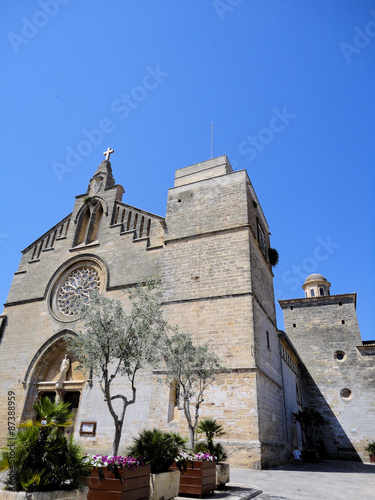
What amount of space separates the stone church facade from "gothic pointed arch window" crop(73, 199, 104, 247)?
0.21 ft

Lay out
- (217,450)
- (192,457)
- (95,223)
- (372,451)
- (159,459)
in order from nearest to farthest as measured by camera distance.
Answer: (159,459), (192,457), (217,450), (95,223), (372,451)

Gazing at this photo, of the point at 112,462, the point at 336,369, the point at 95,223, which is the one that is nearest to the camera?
the point at 112,462

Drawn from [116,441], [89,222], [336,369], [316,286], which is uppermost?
[316,286]

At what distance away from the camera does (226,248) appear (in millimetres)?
14250

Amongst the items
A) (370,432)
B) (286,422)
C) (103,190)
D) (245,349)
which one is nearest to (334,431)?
(370,432)

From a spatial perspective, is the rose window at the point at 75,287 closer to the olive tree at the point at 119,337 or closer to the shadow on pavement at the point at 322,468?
the olive tree at the point at 119,337

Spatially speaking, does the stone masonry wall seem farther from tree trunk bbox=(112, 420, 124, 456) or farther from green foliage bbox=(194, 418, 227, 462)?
tree trunk bbox=(112, 420, 124, 456)

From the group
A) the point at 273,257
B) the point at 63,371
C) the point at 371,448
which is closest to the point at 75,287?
the point at 63,371

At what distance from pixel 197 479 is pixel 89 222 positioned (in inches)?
599

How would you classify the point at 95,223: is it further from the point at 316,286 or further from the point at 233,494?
the point at 316,286

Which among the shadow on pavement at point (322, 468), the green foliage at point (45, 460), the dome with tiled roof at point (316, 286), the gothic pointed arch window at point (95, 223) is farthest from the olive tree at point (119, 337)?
the dome with tiled roof at point (316, 286)

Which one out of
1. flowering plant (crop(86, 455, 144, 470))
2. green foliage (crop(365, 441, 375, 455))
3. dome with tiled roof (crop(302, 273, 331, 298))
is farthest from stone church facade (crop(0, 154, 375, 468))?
dome with tiled roof (crop(302, 273, 331, 298))

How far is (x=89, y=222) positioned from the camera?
1933cm

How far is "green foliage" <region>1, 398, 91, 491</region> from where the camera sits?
435 centimetres
